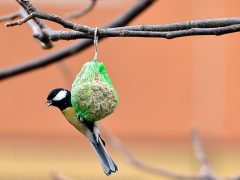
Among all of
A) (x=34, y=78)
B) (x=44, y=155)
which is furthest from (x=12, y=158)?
(x=34, y=78)

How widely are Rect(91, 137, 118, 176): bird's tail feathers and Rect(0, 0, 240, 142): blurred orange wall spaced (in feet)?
20.7

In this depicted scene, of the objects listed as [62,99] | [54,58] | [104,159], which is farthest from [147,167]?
[62,99]

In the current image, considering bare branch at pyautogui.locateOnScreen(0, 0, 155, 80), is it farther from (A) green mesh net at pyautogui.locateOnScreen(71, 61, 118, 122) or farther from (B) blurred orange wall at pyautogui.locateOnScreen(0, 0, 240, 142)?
(B) blurred orange wall at pyautogui.locateOnScreen(0, 0, 240, 142)

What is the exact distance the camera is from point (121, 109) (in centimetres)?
915

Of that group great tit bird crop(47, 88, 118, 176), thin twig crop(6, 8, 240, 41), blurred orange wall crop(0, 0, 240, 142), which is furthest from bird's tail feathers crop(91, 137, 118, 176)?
blurred orange wall crop(0, 0, 240, 142)

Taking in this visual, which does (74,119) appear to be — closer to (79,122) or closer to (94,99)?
(79,122)

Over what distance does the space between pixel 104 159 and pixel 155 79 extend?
666 centimetres

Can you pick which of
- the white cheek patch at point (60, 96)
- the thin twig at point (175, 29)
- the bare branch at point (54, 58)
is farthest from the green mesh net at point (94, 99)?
the bare branch at point (54, 58)

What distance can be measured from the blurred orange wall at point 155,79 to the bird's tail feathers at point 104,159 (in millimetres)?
6324

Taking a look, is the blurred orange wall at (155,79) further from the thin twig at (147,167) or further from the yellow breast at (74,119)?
the yellow breast at (74,119)

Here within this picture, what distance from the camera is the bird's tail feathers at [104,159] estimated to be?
8.08 feet

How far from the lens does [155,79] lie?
9133 millimetres

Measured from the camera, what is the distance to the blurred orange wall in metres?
8.95

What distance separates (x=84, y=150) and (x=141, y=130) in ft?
2.79
